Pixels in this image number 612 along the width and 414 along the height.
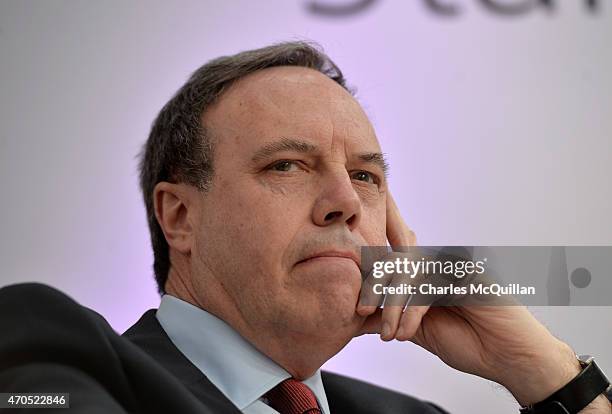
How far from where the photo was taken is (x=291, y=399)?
5.33 feet

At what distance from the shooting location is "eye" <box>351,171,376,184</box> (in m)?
1.79

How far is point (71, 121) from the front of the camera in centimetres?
215

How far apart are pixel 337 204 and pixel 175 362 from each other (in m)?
0.44

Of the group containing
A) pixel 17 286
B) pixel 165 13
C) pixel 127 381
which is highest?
pixel 165 13

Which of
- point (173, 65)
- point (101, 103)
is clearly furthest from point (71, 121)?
point (173, 65)

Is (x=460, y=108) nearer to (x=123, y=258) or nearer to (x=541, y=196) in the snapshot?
(x=541, y=196)

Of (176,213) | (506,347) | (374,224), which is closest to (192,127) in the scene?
(176,213)

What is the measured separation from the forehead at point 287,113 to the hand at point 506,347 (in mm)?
382

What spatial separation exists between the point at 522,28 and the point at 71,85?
127 cm

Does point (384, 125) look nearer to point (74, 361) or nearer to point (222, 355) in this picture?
point (222, 355)

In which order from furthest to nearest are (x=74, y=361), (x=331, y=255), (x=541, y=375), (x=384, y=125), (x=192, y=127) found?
(x=384, y=125), (x=192, y=127), (x=541, y=375), (x=331, y=255), (x=74, y=361)

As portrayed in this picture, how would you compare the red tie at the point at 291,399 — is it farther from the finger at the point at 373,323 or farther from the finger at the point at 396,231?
the finger at the point at 396,231

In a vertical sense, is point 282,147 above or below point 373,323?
above

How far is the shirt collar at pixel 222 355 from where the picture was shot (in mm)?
1598
